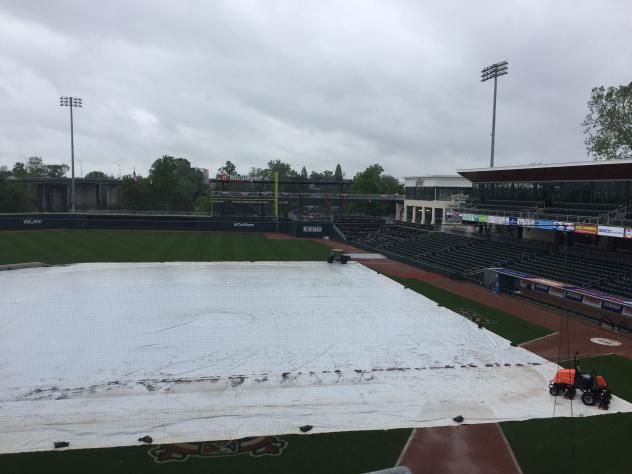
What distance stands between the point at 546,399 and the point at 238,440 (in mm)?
7044

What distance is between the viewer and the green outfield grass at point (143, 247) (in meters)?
30.6

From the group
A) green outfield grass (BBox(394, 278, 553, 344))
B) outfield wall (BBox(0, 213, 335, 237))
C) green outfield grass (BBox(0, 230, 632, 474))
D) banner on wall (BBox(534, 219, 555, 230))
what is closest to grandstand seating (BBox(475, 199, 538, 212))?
banner on wall (BBox(534, 219, 555, 230))

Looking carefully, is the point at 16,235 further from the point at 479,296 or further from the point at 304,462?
the point at 304,462

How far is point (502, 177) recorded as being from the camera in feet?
100

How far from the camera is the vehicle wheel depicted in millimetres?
10180

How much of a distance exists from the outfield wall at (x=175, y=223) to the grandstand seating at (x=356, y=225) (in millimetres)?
1651

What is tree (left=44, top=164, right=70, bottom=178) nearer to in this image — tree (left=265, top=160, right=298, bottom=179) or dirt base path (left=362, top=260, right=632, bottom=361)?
tree (left=265, top=160, right=298, bottom=179)

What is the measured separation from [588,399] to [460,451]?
3818 millimetres

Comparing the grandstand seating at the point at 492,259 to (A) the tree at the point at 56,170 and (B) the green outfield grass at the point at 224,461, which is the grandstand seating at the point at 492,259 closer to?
(B) the green outfield grass at the point at 224,461

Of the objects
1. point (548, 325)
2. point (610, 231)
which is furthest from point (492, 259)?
point (548, 325)

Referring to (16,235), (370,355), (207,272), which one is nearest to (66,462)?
(370,355)

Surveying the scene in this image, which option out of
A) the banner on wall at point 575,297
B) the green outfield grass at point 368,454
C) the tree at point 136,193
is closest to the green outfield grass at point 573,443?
the green outfield grass at point 368,454

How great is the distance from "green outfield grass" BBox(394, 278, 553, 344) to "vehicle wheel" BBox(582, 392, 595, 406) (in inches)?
185

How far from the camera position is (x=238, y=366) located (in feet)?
41.1
